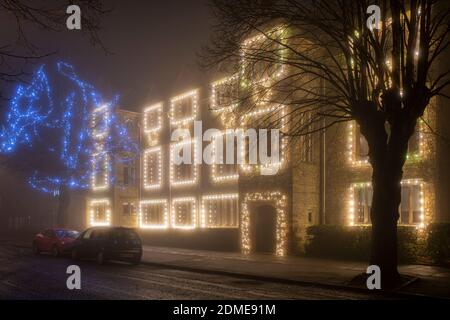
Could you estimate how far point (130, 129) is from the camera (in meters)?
41.3

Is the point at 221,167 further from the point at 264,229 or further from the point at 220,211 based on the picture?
the point at 264,229

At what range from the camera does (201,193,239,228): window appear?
3228 cm

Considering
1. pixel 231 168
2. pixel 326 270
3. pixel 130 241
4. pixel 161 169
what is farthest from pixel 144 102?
pixel 326 270

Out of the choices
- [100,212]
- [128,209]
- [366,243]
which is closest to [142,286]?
[366,243]

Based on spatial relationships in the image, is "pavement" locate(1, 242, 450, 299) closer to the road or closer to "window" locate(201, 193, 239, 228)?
the road

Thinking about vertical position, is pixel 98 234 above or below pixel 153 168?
below

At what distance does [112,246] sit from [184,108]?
621 inches

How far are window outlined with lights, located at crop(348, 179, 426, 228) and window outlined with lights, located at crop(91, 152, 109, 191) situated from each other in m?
19.8

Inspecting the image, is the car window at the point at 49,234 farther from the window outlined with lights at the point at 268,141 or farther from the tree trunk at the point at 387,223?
the tree trunk at the point at 387,223

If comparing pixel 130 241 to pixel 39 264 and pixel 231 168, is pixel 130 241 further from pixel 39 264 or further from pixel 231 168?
pixel 231 168

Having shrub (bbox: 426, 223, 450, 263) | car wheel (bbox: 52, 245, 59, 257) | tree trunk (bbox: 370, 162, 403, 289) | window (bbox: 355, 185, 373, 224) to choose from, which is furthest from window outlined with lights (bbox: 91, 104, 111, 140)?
tree trunk (bbox: 370, 162, 403, 289)

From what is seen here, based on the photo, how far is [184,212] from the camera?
36719mm

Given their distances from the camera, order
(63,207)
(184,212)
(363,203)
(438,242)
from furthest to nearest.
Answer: (63,207), (184,212), (363,203), (438,242)
